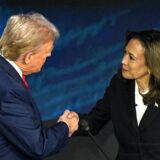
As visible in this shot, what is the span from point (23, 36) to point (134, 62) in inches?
25.0

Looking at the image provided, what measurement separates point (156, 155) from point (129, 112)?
22 cm

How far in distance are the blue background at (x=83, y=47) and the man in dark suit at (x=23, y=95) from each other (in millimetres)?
1239

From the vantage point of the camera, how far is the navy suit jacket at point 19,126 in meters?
1.28

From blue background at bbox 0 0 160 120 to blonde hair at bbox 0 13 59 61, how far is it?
124cm

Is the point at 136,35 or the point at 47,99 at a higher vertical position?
the point at 136,35

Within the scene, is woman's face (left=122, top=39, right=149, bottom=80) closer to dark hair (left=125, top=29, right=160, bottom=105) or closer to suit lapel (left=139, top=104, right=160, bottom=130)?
dark hair (left=125, top=29, right=160, bottom=105)

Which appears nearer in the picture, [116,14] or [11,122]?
[11,122]

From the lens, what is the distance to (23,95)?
4.30 ft

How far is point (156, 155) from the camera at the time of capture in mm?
1826

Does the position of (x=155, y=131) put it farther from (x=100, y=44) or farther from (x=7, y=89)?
(x=100, y=44)

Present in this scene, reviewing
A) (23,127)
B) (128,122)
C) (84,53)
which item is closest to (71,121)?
(23,127)

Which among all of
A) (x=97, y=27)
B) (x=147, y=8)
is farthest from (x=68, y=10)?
(x=147, y=8)

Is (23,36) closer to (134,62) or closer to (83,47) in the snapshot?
(134,62)

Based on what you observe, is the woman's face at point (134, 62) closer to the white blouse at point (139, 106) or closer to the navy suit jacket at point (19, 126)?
the white blouse at point (139, 106)
